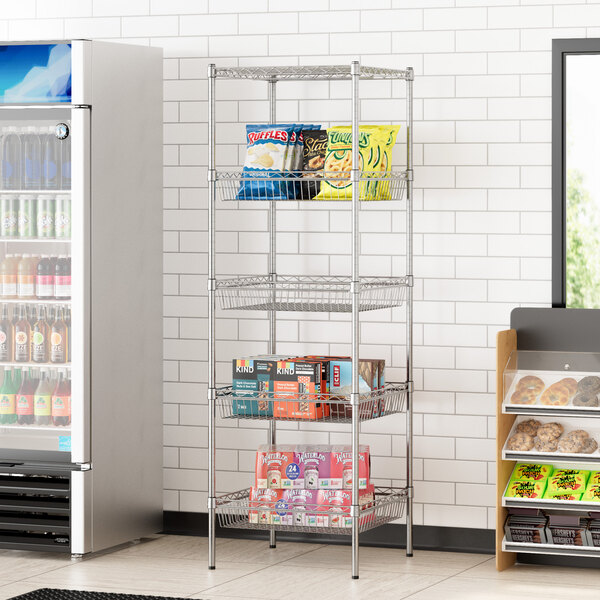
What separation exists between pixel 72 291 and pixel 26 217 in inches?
16.9

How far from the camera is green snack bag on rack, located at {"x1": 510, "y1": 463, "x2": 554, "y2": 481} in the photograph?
4906mm

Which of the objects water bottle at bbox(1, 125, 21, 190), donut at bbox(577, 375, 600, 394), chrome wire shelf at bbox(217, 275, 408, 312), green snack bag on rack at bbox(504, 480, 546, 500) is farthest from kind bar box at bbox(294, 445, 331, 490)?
water bottle at bbox(1, 125, 21, 190)

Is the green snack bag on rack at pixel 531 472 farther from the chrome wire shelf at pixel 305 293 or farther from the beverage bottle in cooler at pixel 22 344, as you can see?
the beverage bottle in cooler at pixel 22 344

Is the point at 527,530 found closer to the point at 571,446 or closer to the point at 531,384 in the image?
the point at 571,446

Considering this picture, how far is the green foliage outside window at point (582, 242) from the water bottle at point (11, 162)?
94.1 inches

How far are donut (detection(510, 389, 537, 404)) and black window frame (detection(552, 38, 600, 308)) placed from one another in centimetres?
49

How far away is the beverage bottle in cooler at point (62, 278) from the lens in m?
5.12

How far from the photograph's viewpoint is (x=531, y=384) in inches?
191

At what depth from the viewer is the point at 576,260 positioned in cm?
509

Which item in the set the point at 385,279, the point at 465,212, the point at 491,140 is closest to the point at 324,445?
the point at 385,279

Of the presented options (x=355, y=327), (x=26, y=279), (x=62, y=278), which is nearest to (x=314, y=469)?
(x=355, y=327)

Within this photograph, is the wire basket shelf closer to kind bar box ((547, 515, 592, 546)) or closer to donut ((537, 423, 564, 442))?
donut ((537, 423, 564, 442))

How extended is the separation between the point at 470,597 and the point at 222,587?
3.18ft

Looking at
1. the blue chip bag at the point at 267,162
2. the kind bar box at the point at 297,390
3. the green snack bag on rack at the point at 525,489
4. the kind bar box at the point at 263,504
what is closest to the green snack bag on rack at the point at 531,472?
the green snack bag on rack at the point at 525,489
